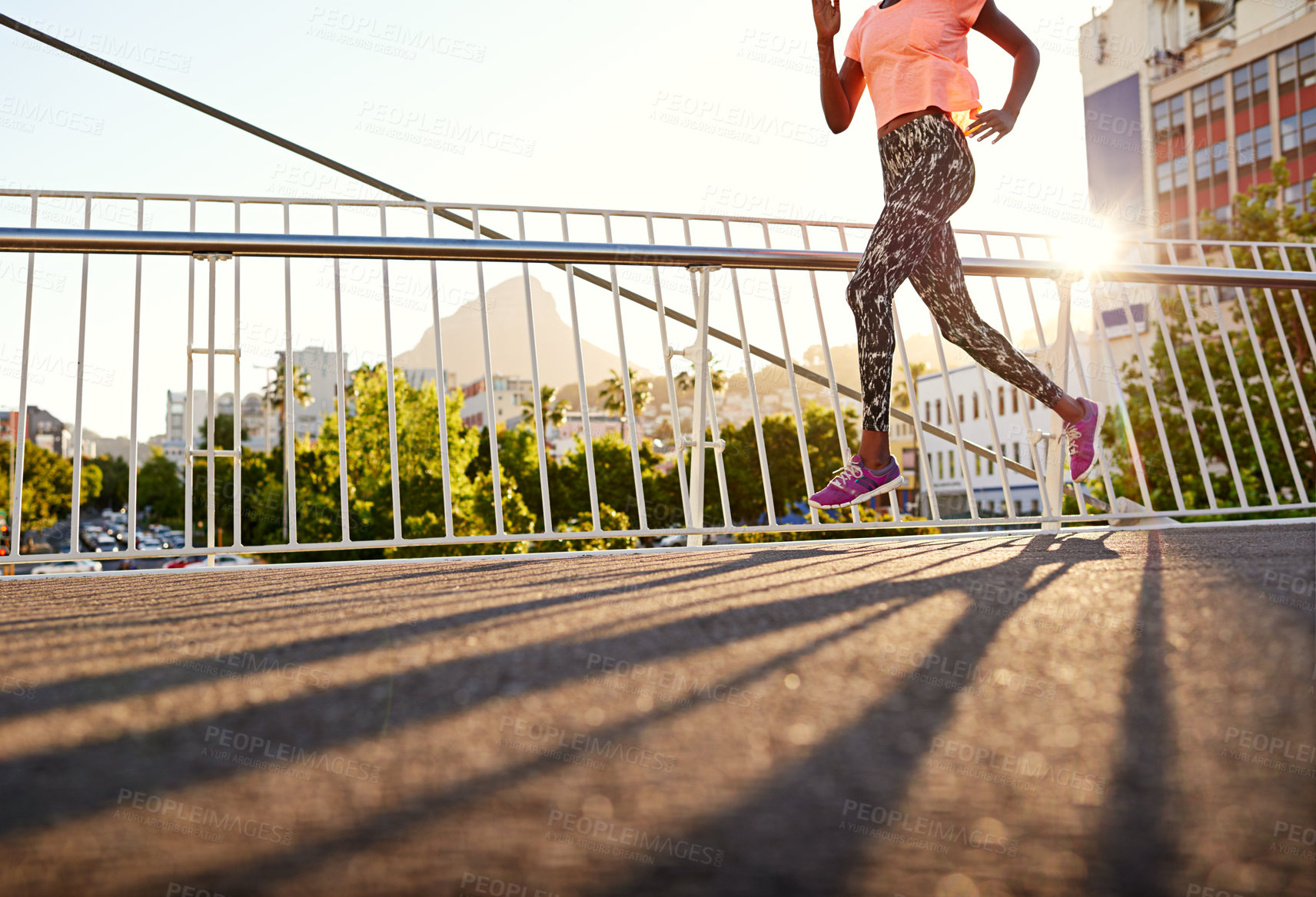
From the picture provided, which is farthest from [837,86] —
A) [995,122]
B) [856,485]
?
[856,485]

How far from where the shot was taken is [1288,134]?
154ft

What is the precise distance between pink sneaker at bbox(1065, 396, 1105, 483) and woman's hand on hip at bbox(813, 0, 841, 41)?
1693mm

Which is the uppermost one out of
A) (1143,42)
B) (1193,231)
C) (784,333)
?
(1143,42)

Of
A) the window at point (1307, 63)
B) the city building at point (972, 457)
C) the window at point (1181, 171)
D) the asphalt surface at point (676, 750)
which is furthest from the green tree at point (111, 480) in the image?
the asphalt surface at point (676, 750)

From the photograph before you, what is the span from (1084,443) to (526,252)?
233 centimetres

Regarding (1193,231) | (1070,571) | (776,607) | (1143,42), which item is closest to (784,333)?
(1070,571)

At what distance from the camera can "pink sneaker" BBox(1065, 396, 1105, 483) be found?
147 inches

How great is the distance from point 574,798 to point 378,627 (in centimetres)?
84

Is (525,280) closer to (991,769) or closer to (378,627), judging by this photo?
(378,627)

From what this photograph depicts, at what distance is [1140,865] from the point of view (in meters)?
0.81

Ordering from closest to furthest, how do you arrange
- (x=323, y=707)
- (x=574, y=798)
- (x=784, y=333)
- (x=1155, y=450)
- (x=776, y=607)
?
(x=574, y=798), (x=323, y=707), (x=776, y=607), (x=784, y=333), (x=1155, y=450)

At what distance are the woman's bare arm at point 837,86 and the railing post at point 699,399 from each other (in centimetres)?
81

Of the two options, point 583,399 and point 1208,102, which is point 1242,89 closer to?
point 1208,102

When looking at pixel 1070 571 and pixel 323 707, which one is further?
pixel 1070 571
